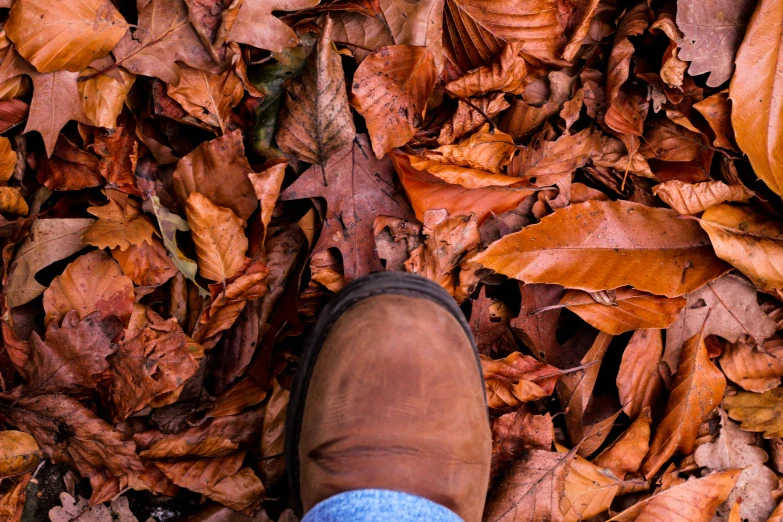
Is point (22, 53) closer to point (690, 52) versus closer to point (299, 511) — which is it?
point (299, 511)

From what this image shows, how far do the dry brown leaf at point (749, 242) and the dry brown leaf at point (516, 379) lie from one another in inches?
21.7

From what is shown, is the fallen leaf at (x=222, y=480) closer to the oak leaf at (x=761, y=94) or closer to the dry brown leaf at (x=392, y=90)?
the dry brown leaf at (x=392, y=90)

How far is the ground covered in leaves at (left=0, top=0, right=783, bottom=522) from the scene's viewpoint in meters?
1.54

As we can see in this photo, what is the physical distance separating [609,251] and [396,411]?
2.28 feet

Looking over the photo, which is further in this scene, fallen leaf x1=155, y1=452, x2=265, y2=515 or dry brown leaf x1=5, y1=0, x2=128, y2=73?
fallen leaf x1=155, y1=452, x2=265, y2=515

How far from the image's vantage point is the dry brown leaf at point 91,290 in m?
1.56

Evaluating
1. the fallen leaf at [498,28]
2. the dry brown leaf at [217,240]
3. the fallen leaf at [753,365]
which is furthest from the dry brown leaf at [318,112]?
the fallen leaf at [753,365]

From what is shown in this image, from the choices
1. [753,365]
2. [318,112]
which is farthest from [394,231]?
[753,365]

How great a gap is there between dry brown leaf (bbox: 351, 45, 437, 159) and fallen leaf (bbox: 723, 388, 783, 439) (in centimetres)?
119

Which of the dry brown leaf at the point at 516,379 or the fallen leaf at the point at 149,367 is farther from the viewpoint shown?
the dry brown leaf at the point at 516,379

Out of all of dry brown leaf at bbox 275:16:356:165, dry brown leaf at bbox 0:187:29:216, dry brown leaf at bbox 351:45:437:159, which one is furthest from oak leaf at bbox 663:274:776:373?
dry brown leaf at bbox 0:187:29:216

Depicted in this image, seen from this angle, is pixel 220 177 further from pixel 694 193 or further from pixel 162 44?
pixel 694 193

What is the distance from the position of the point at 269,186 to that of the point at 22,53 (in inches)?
25.5

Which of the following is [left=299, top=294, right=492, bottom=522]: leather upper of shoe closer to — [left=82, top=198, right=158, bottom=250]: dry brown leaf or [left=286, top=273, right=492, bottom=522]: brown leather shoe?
[left=286, top=273, right=492, bottom=522]: brown leather shoe
